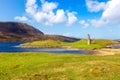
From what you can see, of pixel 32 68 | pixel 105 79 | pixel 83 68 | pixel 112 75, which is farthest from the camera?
pixel 32 68

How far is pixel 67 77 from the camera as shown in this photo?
33.4m

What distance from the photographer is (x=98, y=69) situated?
37.1m

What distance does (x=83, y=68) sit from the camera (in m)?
38.4

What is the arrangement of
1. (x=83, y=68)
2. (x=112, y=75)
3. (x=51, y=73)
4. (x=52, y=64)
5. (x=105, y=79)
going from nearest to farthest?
1. (x=105, y=79)
2. (x=112, y=75)
3. (x=51, y=73)
4. (x=83, y=68)
5. (x=52, y=64)

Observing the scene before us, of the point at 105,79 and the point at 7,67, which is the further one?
the point at 7,67

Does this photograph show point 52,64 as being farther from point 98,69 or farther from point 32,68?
point 98,69

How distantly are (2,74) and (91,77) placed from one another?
1283 cm

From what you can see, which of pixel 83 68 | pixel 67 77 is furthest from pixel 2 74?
pixel 83 68

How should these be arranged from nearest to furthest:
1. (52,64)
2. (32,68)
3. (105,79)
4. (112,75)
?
(105,79) < (112,75) < (32,68) < (52,64)

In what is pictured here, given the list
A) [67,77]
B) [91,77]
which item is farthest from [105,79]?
[67,77]

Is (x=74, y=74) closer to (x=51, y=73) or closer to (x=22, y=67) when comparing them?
(x=51, y=73)

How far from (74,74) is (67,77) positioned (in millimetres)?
2402

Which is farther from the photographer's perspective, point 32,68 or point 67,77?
point 32,68

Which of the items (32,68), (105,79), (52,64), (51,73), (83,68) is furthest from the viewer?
(52,64)
